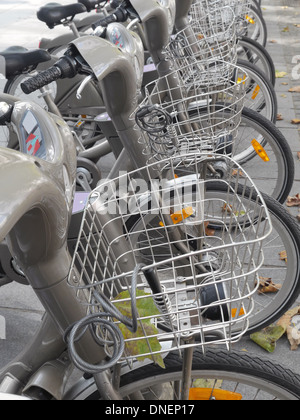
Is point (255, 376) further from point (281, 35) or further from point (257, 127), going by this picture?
point (281, 35)

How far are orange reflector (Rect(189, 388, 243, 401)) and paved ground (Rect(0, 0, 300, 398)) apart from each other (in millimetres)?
704

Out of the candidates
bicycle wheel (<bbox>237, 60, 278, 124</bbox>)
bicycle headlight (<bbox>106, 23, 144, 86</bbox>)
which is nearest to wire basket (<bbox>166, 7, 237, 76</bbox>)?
bicycle headlight (<bbox>106, 23, 144, 86</bbox>)

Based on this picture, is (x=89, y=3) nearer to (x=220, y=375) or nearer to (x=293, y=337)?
(x=293, y=337)

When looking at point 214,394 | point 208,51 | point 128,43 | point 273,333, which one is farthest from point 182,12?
point 214,394

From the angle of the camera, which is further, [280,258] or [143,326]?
[280,258]

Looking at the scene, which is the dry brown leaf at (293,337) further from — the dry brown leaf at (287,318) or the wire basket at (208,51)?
the wire basket at (208,51)

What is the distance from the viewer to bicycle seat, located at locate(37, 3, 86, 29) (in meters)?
3.27

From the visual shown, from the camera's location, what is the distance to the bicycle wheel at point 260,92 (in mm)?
3900

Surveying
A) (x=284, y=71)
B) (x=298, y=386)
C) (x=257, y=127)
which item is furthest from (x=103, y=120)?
(x=284, y=71)

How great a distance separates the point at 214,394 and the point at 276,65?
17.7 ft

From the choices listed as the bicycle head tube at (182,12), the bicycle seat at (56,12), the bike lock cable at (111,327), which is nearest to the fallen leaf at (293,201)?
the bicycle head tube at (182,12)

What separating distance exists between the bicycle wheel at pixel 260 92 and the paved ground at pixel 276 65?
450 mm

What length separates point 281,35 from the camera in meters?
7.62

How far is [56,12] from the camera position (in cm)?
330
